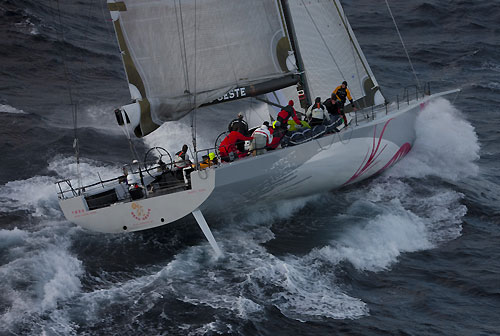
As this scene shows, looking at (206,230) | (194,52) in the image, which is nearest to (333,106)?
(194,52)

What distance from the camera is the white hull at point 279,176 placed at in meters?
11.0

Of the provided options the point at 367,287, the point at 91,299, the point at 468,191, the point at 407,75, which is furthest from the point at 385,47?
the point at 91,299

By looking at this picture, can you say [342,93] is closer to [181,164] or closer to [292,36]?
[292,36]

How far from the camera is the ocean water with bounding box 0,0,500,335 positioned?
30.1 ft

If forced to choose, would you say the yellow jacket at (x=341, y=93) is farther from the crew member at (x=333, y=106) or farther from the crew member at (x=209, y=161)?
the crew member at (x=209, y=161)

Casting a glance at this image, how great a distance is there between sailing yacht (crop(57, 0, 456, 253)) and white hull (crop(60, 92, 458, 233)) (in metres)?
0.02

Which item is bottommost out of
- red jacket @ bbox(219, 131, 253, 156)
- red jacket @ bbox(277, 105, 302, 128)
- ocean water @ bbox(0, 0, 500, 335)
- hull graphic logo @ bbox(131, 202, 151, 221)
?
ocean water @ bbox(0, 0, 500, 335)

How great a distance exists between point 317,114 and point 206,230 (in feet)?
11.2

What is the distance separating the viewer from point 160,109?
39.2 feet

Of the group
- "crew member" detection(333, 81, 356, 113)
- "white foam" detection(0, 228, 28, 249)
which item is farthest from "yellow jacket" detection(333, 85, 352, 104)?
"white foam" detection(0, 228, 28, 249)

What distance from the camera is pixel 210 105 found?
12.6 m

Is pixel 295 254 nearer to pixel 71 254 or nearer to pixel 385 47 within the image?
pixel 71 254

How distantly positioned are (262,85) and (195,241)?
11.1ft

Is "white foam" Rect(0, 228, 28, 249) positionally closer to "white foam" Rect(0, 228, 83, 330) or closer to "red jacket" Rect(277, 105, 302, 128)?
"white foam" Rect(0, 228, 83, 330)
